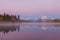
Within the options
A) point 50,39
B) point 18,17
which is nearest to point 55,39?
point 50,39

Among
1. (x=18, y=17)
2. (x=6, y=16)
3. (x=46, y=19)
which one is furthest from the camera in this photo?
(x=6, y=16)

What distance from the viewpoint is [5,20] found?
5781 mm

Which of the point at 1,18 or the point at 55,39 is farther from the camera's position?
the point at 1,18

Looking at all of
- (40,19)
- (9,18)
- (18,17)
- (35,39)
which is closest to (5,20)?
(9,18)

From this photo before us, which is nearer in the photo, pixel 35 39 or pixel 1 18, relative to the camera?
pixel 35 39

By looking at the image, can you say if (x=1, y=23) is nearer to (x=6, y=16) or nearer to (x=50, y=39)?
(x=6, y=16)

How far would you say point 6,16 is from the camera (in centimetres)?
543

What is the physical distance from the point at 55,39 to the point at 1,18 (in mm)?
3650

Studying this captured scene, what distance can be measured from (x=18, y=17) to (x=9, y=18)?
2.32 ft

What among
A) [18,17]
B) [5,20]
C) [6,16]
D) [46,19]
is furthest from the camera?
[5,20]

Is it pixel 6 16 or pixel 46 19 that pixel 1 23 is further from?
pixel 46 19

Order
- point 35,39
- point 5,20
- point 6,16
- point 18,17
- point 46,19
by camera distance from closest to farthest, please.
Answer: point 35,39, point 46,19, point 18,17, point 6,16, point 5,20

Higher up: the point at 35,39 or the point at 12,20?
the point at 12,20

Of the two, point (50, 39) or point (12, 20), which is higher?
point (12, 20)
